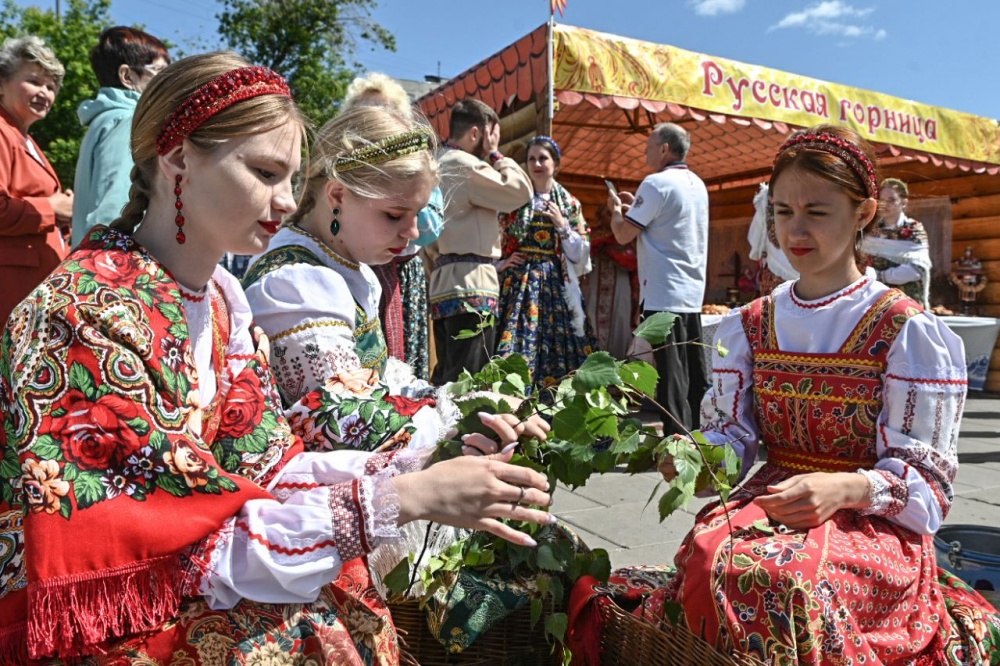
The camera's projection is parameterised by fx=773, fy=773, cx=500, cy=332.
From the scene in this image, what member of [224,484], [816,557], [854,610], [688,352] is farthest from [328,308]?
[688,352]

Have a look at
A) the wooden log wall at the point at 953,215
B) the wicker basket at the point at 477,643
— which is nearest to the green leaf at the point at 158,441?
the wicker basket at the point at 477,643

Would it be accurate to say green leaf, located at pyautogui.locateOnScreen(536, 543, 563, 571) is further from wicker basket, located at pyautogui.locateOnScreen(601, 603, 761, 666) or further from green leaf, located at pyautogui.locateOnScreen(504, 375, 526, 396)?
green leaf, located at pyautogui.locateOnScreen(504, 375, 526, 396)

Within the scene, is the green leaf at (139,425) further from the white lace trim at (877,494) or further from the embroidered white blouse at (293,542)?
the white lace trim at (877,494)

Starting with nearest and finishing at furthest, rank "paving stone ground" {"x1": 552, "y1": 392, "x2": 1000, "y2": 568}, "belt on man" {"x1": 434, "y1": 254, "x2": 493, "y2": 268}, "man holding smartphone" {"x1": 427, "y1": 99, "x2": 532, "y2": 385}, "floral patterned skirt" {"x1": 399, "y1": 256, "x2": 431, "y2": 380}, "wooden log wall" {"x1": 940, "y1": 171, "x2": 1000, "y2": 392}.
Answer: "paving stone ground" {"x1": 552, "y1": 392, "x2": 1000, "y2": 568} → "floral patterned skirt" {"x1": 399, "y1": 256, "x2": 431, "y2": 380} → "man holding smartphone" {"x1": 427, "y1": 99, "x2": 532, "y2": 385} → "belt on man" {"x1": 434, "y1": 254, "x2": 493, "y2": 268} → "wooden log wall" {"x1": 940, "y1": 171, "x2": 1000, "y2": 392}

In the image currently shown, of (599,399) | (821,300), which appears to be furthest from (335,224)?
(821,300)

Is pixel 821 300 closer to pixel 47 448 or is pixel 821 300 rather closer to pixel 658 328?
pixel 658 328

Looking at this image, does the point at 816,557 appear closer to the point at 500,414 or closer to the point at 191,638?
the point at 500,414

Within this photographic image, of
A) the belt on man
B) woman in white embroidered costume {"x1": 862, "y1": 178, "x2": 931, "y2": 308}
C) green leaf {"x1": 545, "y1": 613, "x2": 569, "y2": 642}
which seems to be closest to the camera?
green leaf {"x1": 545, "y1": 613, "x2": 569, "y2": 642}

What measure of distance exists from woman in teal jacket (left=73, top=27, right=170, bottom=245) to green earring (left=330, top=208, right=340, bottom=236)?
4.33ft

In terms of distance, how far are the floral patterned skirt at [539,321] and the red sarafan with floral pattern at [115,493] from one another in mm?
3763

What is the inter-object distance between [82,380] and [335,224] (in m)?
1.04

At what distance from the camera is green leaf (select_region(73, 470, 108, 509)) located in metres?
1.14

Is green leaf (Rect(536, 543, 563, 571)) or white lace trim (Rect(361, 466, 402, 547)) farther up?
white lace trim (Rect(361, 466, 402, 547))

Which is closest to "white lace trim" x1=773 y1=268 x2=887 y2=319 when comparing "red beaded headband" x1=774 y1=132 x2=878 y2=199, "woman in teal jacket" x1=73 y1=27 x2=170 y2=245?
"red beaded headband" x1=774 y1=132 x2=878 y2=199
